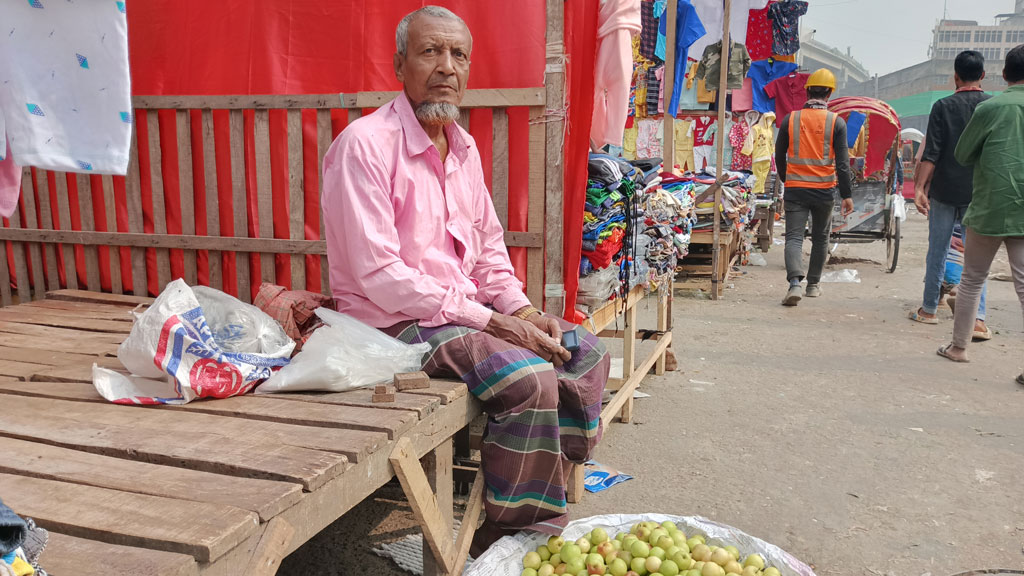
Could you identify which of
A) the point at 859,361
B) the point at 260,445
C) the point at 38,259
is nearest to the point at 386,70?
the point at 260,445

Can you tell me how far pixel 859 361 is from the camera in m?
5.15

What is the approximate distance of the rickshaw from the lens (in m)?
9.16

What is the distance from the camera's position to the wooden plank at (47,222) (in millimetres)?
4080

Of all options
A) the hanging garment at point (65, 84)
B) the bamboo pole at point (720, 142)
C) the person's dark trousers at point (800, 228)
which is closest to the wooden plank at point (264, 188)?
the hanging garment at point (65, 84)

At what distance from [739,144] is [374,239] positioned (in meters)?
11.3

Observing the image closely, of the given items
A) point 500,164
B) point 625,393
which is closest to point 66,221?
point 500,164

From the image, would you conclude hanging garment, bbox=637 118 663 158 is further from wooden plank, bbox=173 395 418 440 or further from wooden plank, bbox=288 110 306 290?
wooden plank, bbox=173 395 418 440

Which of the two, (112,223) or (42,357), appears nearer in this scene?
(42,357)

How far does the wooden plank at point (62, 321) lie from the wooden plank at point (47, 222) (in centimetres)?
72

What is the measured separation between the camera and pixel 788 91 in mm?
11750

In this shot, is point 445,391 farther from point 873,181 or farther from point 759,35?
point 759,35

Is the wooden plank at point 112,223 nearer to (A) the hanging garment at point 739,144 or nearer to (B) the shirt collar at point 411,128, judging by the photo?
(B) the shirt collar at point 411,128

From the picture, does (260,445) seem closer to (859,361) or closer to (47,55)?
(47,55)

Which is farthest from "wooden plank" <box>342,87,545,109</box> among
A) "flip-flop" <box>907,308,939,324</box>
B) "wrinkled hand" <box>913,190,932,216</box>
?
"flip-flop" <box>907,308,939,324</box>
